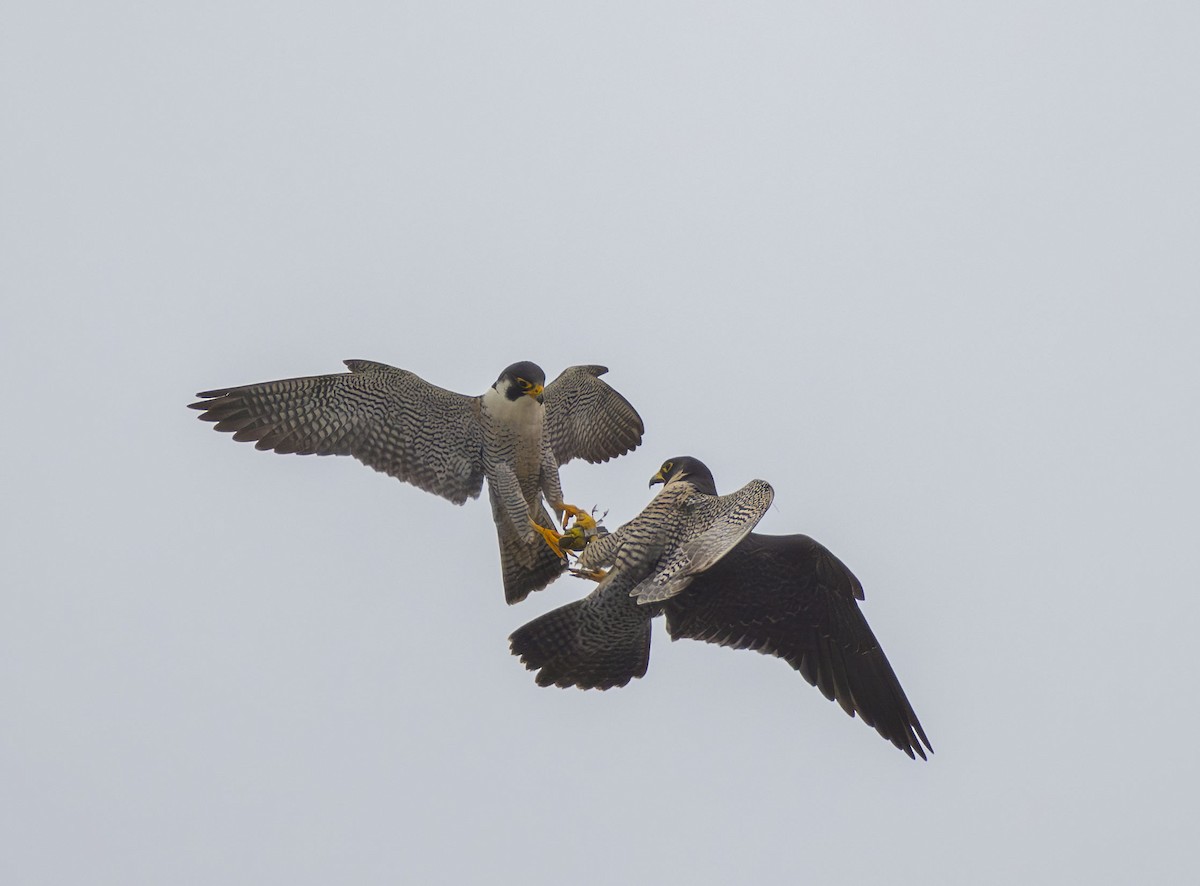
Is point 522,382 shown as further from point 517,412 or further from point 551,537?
point 551,537

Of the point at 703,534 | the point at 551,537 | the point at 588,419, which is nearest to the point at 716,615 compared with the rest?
the point at 703,534

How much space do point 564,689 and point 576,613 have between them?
2.37 ft

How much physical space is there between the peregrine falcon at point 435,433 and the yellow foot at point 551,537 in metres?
0.01

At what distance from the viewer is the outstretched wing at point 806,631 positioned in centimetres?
1098

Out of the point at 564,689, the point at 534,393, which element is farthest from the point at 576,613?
the point at 534,393

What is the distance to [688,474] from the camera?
35.5 ft

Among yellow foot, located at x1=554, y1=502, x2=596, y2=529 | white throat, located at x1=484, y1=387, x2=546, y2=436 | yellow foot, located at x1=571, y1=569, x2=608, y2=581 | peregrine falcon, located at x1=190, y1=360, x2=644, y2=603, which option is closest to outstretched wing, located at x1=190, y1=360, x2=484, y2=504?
peregrine falcon, located at x1=190, y1=360, x2=644, y2=603

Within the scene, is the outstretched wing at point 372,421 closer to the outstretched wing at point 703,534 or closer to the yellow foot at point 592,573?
the yellow foot at point 592,573

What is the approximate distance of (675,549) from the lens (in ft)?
34.2

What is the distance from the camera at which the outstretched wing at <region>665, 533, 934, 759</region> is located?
11.0m

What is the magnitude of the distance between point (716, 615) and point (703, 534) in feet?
3.81

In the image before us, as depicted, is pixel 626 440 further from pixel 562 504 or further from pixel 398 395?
pixel 398 395

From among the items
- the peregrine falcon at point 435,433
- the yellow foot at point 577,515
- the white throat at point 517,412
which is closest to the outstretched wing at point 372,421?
the peregrine falcon at point 435,433

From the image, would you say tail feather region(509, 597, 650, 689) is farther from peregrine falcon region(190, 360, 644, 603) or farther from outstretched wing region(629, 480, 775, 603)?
peregrine falcon region(190, 360, 644, 603)
